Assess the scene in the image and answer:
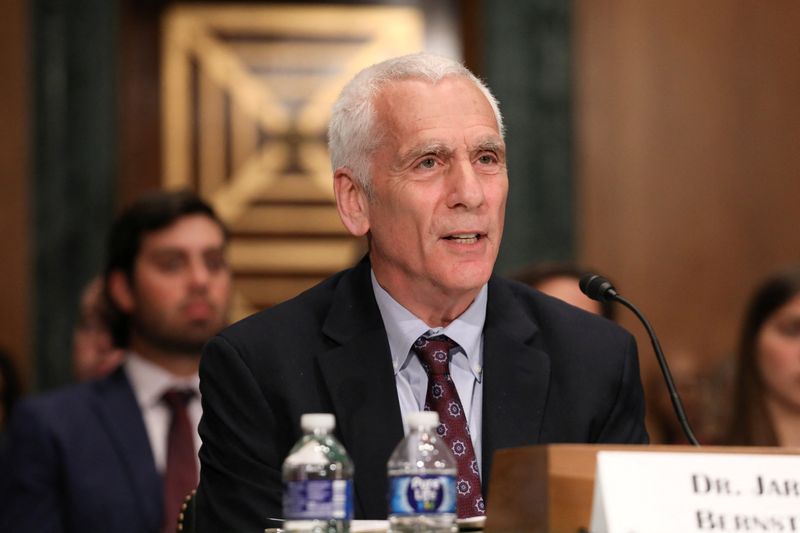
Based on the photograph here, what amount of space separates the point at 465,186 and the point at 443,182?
0.07 metres

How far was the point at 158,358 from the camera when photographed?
415cm

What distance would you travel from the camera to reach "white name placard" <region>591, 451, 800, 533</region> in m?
1.56

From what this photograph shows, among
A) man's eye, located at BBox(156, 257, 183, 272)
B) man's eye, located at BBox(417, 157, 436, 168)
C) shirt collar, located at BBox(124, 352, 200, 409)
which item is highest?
man's eye, located at BBox(417, 157, 436, 168)

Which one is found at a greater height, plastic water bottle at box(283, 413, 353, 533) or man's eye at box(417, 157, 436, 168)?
man's eye at box(417, 157, 436, 168)

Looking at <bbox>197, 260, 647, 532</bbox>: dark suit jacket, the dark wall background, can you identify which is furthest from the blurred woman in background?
the dark wall background

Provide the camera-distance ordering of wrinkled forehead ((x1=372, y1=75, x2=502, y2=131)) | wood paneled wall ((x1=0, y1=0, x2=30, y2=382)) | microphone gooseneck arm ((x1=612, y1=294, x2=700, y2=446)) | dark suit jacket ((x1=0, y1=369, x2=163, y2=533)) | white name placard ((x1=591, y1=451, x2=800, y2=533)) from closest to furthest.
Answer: white name placard ((x1=591, y1=451, x2=800, y2=533))
microphone gooseneck arm ((x1=612, y1=294, x2=700, y2=446))
wrinkled forehead ((x1=372, y1=75, x2=502, y2=131))
dark suit jacket ((x1=0, y1=369, x2=163, y2=533))
wood paneled wall ((x1=0, y1=0, x2=30, y2=382))

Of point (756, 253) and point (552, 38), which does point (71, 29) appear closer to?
point (552, 38)

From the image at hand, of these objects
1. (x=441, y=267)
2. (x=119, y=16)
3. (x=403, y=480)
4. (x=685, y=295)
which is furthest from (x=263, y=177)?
(x=403, y=480)

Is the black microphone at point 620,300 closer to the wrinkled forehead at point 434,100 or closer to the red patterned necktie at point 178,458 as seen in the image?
the wrinkled forehead at point 434,100

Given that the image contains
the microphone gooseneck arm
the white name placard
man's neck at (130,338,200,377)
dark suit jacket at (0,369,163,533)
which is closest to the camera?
the white name placard

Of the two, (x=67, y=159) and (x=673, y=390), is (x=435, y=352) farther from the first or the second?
(x=67, y=159)

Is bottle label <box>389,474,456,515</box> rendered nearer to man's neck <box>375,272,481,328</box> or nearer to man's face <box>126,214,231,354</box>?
man's neck <box>375,272,481,328</box>

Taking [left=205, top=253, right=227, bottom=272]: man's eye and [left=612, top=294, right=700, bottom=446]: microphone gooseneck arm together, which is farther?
[left=205, top=253, right=227, bottom=272]: man's eye

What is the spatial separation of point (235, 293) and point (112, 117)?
1019 millimetres
